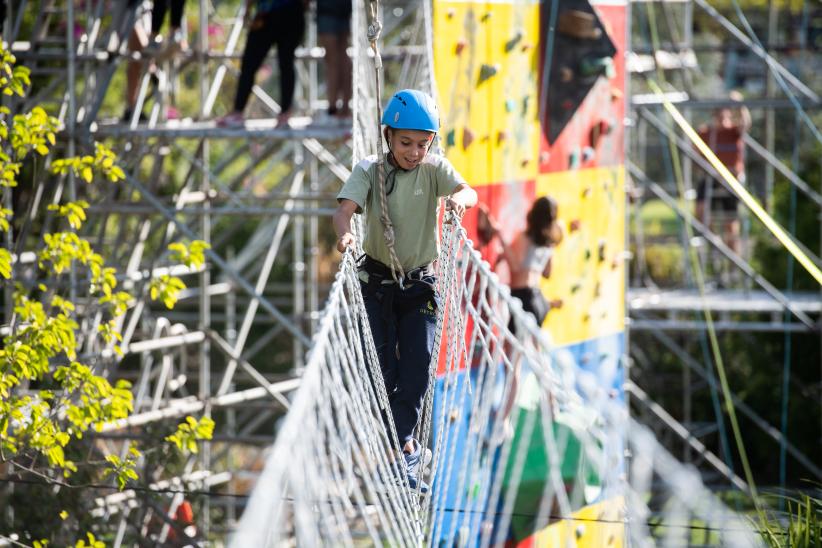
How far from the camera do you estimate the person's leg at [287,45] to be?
603 centimetres

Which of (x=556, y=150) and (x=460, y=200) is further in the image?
(x=556, y=150)

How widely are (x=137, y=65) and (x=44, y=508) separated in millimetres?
2486

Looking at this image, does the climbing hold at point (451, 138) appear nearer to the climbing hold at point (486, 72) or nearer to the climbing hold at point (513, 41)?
the climbing hold at point (486, 72)

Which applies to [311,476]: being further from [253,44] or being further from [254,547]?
[253,44]

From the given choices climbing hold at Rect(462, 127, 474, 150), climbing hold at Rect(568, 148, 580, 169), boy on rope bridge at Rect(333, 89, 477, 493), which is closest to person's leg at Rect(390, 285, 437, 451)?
boy on rope bridge at Rect(333, 89, 477, 493)

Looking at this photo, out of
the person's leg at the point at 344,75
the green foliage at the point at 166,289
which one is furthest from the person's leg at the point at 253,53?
the green foliage at the point at 166,289

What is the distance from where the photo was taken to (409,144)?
3803 mm

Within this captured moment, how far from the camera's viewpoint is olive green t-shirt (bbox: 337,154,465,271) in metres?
3.87

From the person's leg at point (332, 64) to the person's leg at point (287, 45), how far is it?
12cm

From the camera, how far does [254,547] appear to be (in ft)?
6.09

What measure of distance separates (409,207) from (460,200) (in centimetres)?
17

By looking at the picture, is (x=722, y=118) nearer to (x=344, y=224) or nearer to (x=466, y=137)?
(x=466, y=137)

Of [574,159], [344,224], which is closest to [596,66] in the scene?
[574,159]

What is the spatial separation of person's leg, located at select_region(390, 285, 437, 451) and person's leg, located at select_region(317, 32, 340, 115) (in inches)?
95.4
